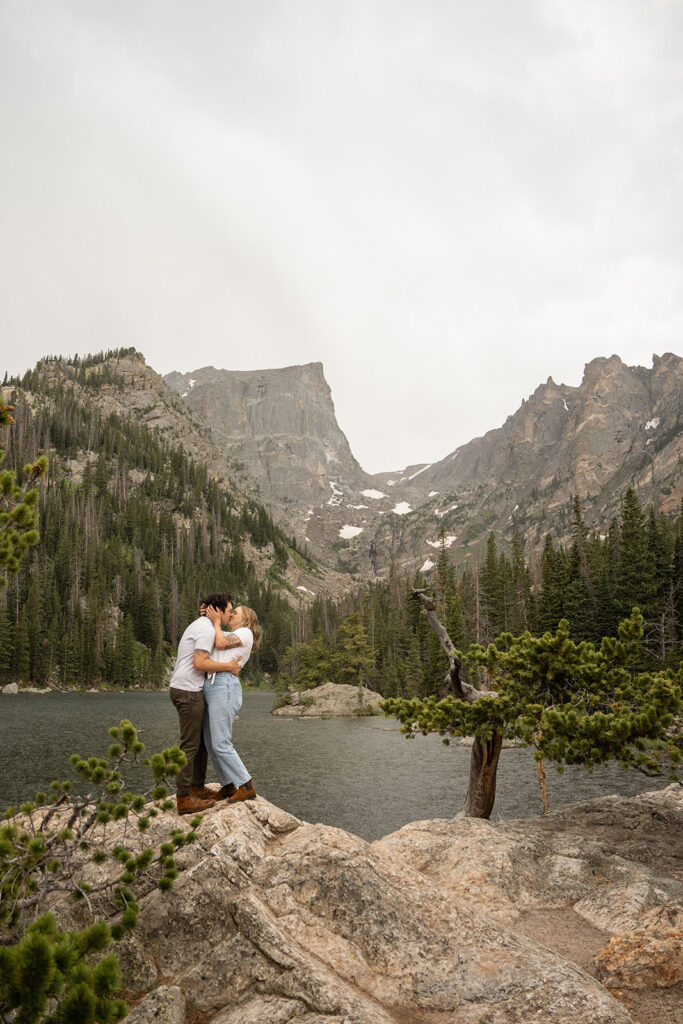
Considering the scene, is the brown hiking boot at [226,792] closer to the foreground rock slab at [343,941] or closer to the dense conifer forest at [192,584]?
the foreground rock slab at [343,941]

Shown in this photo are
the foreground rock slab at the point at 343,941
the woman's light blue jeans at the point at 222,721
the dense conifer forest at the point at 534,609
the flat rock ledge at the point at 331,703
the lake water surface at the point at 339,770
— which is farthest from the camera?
the flat rock ledge at the point at 331,703

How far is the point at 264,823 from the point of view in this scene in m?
8.01

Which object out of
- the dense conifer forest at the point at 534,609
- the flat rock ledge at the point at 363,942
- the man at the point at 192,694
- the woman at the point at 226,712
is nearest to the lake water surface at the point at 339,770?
the dense conifer forest at the point at 534,609

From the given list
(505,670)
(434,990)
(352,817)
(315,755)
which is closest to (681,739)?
(505,670)

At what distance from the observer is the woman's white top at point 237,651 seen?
8117mm

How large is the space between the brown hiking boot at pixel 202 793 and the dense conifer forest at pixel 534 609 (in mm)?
40979

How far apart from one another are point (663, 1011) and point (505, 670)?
8637 mm

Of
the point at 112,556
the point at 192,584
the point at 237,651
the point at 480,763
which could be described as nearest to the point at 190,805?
the point at 237,651

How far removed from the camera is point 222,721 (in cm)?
811

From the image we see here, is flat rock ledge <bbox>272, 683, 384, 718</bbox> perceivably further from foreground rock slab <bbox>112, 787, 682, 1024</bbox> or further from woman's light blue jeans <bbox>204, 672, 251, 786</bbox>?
foreground rock slab <bbox>112, 787, 682, 1024</bbox>

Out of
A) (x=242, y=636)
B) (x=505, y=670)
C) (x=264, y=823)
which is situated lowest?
(x=264, y=823)

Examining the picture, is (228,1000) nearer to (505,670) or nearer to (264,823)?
(264,823)

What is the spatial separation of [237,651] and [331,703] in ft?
234

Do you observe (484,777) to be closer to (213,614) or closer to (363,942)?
(363,942)
